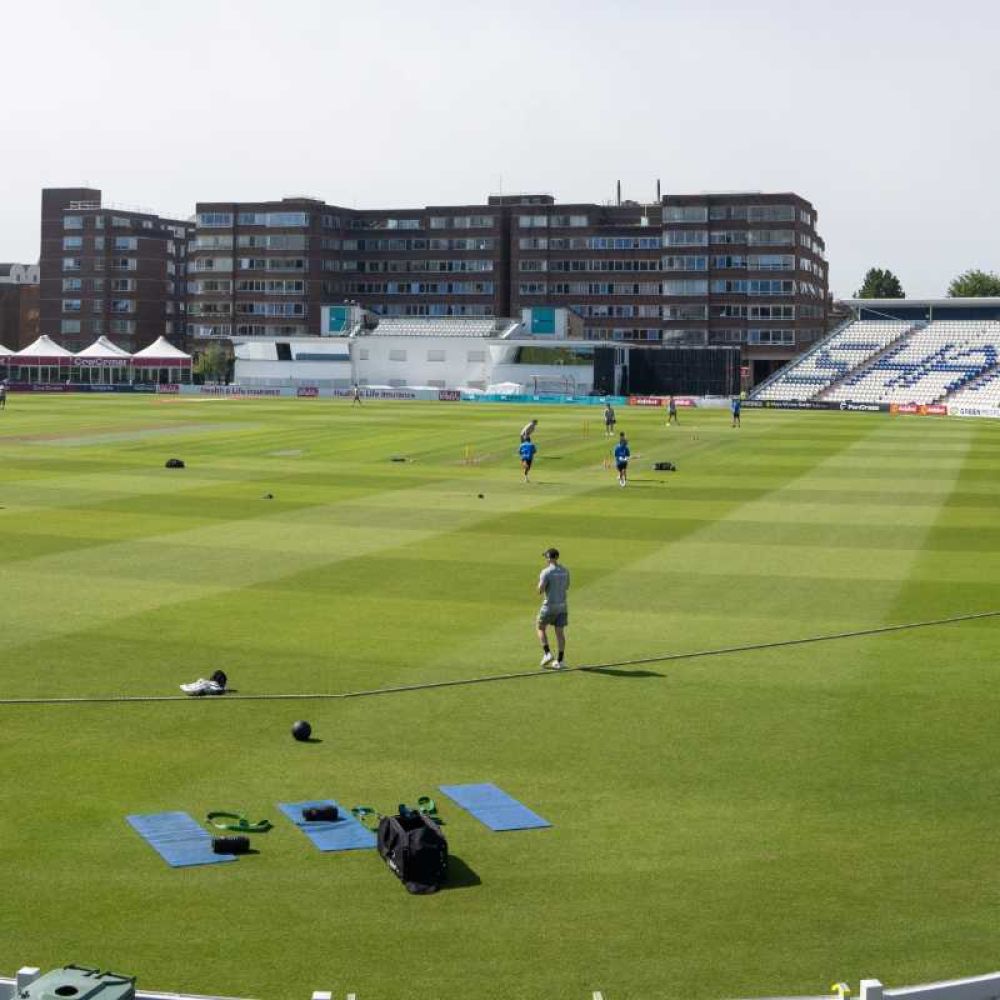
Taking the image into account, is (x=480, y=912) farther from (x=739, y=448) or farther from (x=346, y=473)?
(x=739, y=448)

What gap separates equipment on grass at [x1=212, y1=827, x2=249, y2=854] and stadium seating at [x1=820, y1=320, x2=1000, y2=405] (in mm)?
115437

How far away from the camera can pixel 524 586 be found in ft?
103

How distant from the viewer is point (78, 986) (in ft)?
33.8

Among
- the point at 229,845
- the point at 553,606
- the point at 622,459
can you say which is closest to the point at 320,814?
the point at 229,845

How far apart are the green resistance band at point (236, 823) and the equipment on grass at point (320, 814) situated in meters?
0.41

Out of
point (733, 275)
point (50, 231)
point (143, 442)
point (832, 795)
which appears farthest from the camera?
point (50, 231)

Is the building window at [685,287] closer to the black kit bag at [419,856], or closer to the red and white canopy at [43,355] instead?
the red and white canopy at [43,355]

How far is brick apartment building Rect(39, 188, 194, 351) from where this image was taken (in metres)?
196

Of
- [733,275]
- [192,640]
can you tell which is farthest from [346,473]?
[733,275]

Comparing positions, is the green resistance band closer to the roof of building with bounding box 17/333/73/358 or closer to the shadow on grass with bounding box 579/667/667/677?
the shadow on grass with bounding box 579/667/667/677

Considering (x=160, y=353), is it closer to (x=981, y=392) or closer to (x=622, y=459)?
(x=981, y=392)

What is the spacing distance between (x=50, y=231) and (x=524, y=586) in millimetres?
182406

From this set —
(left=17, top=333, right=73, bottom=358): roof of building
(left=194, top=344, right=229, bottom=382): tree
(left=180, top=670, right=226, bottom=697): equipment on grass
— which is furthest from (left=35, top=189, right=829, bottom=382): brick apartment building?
(left=180, top=670, right=226, bottom=697): equipment on grass

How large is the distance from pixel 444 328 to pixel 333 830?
146317 millimetres
